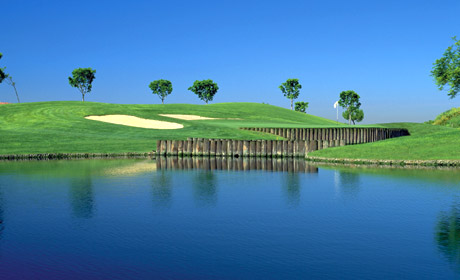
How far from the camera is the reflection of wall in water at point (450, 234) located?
1112 centimetres

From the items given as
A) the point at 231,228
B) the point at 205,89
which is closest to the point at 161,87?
the point at 205,89

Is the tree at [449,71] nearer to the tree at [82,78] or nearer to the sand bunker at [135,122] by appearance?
the sand bunker at [135,122]

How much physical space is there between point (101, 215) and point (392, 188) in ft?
42.1

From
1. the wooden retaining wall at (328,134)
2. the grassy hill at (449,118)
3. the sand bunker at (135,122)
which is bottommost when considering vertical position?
the wooden retaining wall at (328,134)

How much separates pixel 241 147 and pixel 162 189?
21226mm

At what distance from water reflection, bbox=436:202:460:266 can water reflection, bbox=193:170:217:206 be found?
796 centimetres

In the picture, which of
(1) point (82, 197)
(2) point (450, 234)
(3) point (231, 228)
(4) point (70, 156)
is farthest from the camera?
(4) point (70, 156)

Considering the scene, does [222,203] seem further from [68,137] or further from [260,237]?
[68,137]

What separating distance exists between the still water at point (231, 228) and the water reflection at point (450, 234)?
31 mm

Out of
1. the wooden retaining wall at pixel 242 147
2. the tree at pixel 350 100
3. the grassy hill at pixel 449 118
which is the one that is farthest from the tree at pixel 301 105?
the wooden retaining wall at pixel 242 147

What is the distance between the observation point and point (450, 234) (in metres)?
13.0

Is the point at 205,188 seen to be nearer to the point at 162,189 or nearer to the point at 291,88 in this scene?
the point at 162,189

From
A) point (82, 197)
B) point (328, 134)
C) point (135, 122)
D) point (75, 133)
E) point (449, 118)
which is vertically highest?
point (449, 118)

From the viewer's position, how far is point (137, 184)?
76.9 ft
